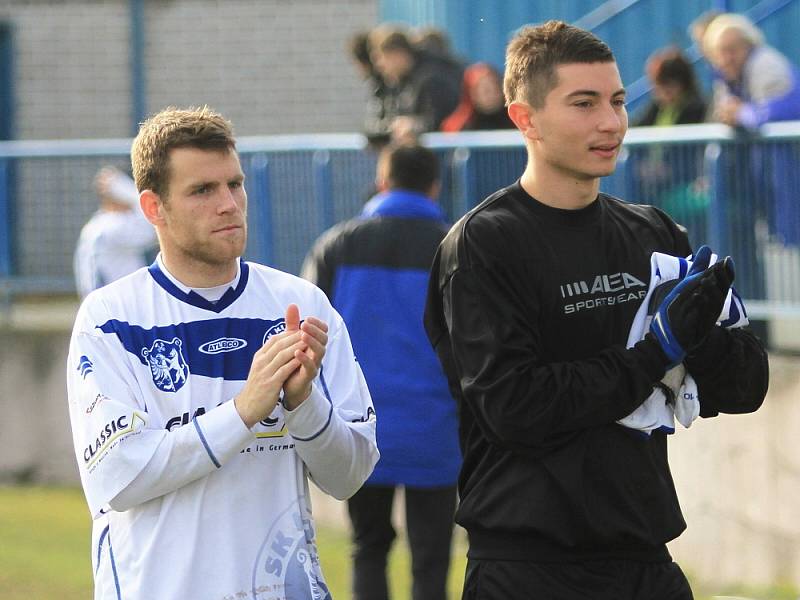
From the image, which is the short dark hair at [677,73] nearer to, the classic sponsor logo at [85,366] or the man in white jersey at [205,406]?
the man in white jersey at [205,406]

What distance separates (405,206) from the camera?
7121mm

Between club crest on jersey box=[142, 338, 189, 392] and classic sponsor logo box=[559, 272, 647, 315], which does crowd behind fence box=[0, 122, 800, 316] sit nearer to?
classic sponsor logo box=[559, 272, 647, 315]

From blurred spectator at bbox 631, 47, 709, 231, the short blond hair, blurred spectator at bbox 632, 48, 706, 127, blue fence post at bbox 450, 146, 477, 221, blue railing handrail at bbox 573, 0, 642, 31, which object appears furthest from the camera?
blue railing handrail at bbox 573, 0, 642, 31

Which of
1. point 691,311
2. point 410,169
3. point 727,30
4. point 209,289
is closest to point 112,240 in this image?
point 727,30

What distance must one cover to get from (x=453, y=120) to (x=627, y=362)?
6977 mm

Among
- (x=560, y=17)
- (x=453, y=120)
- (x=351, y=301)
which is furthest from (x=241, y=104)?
(x=351, y=301)

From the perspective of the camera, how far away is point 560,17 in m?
12.9

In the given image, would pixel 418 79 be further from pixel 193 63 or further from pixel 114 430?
pixel 193 63

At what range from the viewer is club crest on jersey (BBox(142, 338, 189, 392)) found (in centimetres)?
406

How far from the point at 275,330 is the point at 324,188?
683 cm

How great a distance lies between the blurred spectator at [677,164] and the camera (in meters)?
8.77

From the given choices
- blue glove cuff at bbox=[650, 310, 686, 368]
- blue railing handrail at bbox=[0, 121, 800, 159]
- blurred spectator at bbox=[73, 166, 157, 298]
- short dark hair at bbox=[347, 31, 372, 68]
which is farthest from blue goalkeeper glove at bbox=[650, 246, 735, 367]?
blurred spectator at bbox=[73, 166, 157, 298]

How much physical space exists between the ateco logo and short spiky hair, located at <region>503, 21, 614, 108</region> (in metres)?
0.94

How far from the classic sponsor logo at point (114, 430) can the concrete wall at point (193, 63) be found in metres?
15.1
